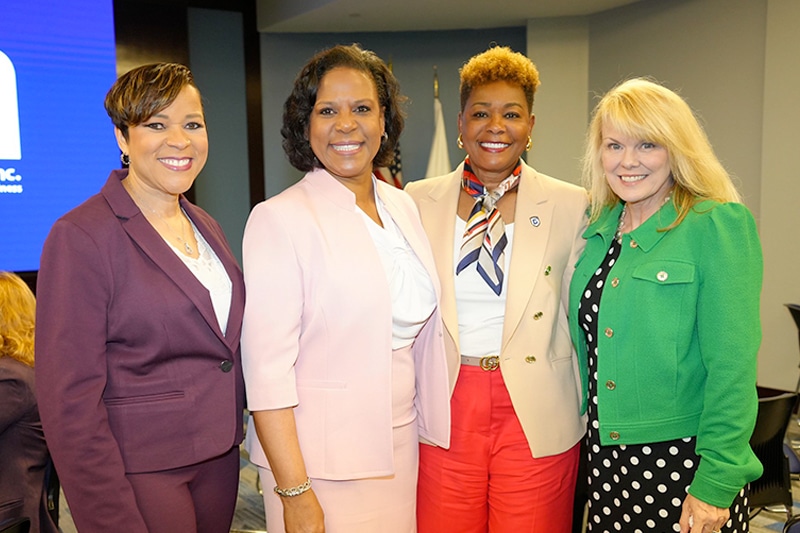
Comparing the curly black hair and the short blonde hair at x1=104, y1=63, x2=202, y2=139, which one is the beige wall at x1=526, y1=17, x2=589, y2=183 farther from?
the short blonde hair at x1=104, y1=63, x2=202, y2=139

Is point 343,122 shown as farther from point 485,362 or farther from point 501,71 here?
point 485,362

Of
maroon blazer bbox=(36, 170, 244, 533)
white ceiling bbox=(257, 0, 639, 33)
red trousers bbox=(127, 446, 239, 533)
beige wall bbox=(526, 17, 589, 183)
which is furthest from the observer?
beige wall bbox=(526, 17, 589, 183)

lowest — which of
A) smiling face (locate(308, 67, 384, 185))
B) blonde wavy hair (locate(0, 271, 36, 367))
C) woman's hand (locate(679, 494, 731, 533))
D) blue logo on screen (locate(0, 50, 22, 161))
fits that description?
woman's hand (locate(679, 494, 731, 533))

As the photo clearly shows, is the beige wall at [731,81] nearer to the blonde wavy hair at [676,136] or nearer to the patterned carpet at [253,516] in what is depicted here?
the patterned carpet at [253,516]

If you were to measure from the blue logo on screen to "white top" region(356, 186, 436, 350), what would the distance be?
3898mm

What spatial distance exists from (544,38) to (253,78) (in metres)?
2.91

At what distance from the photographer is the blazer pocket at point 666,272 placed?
1.74 metres

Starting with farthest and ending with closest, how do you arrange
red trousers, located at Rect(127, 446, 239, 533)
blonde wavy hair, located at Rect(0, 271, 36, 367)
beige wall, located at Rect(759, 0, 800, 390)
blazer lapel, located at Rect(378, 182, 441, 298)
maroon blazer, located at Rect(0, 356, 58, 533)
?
beige wall, located at Rect(759, 0, 800, 390)
blonde wavy hair, located at Rect(0, 271, 36, 367)
maroon blazer, located at Rect(0, 356, 58, 533)
blazer lapel, located at Rect(378, 182, 441, 298)
red trousers, located at Rect(127, 446, 239, 533)

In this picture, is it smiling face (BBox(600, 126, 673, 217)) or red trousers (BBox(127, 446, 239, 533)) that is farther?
smiling face (BBox(600, 126, 673, 217))

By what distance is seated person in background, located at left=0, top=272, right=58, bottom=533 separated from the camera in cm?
226

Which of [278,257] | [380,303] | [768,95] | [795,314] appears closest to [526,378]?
[380,303]

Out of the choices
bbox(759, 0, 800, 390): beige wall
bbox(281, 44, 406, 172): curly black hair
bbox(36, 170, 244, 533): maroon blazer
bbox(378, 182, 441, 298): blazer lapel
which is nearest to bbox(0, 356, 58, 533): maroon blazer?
bbox(36, 170, 244, 533): maroon blazer

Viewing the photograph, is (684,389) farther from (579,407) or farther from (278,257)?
(278,257)

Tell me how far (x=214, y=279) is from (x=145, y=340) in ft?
0.89
